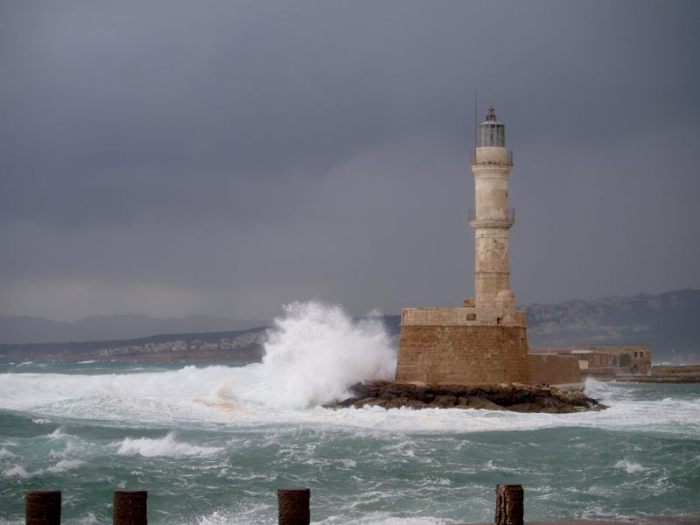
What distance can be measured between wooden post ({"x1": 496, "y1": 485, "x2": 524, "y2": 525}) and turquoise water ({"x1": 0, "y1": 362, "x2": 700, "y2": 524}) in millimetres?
4787

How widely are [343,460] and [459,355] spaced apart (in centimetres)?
1156

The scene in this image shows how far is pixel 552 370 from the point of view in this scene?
3566cm

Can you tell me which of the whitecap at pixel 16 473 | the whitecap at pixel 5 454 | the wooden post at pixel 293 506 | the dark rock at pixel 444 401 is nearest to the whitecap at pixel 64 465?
the whitecap at pixel 16 473

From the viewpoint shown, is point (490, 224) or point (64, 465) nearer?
point (64, 465)

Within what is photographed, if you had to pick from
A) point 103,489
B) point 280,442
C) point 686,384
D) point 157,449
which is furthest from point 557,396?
point 686,384

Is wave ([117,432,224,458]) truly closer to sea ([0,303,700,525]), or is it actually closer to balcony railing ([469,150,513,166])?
sea ([0,303,700,525])

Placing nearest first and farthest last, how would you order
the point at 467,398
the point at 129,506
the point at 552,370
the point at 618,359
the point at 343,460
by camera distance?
1. the point at 129,506
2. the point at 343,460
3. the point at 467,398
4. the point at 552,370
5. the point at 618,359

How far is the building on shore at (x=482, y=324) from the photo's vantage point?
32000mm

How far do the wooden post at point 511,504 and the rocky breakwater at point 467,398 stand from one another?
19.6 m

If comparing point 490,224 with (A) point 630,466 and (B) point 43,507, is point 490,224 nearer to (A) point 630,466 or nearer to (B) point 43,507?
(A) point 630,466

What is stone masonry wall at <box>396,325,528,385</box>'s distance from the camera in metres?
31.9

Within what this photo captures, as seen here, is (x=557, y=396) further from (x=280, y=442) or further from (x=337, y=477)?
(x=337, y=477)

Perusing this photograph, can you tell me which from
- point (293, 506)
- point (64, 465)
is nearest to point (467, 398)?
point (64, 465)

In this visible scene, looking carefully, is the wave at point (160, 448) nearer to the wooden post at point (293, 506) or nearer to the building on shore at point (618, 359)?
the wooden post at point (293, 506)
